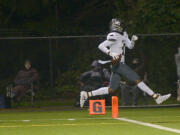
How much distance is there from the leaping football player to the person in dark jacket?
3720 millimetres

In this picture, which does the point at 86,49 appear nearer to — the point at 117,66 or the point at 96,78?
the point at 96,78

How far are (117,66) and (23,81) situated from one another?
14.4 feet

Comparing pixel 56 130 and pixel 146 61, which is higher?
pixel 146 61

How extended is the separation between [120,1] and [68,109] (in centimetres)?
702

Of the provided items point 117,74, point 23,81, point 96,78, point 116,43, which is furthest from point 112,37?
point 23,81

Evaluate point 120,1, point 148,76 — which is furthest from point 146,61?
point 120,1

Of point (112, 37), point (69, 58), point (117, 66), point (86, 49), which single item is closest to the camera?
point (117, 66)

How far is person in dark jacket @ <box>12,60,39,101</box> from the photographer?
21891 millimetres

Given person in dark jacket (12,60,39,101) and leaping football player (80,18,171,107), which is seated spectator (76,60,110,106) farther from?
leaping football player (80,18,171,107)

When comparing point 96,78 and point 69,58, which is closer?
point 96,78

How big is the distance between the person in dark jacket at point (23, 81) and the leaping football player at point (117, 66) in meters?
3.72

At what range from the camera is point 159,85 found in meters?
22.3

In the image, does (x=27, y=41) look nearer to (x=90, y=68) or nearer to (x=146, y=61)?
(x=90, y=68)

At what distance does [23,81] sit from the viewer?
21875 mm
